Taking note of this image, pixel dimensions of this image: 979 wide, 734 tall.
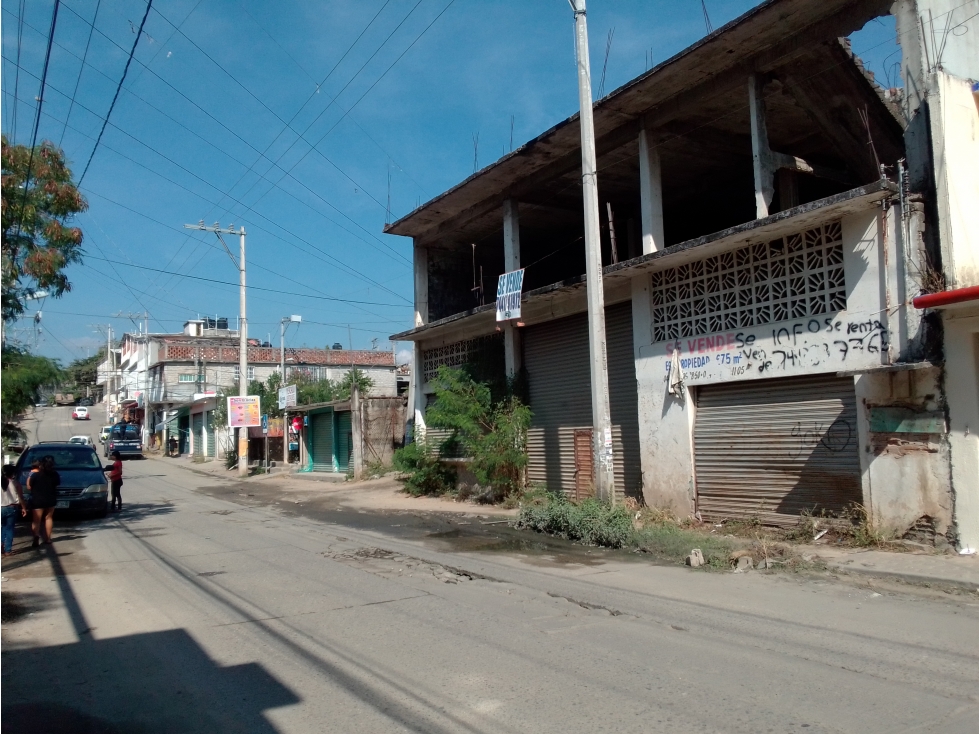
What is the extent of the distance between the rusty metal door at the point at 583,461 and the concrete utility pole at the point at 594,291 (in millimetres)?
3171

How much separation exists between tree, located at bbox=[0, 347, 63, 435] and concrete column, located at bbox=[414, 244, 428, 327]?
1085 cm

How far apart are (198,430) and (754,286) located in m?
45.6

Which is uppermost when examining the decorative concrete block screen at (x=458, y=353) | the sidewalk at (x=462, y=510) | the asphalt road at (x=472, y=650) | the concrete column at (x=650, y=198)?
the concrete column at (x=650, y=198)

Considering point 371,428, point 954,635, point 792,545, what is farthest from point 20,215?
point 371,428

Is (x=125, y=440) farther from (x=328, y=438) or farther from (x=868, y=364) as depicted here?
(x=868, y=364)

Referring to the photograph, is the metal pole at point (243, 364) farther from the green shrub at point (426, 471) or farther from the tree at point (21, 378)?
the tree at point (21, 378)

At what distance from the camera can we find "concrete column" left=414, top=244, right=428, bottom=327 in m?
23.2

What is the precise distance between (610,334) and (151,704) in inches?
486

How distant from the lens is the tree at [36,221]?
42.4 ft

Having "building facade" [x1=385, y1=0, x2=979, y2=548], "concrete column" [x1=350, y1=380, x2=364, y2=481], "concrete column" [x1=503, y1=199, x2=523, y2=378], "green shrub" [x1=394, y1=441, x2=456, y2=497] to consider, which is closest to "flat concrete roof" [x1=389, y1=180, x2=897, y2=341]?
"building facade" [x1=385, y1=0, x2=979, y2=548]

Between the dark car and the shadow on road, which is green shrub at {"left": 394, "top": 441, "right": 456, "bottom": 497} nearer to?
the dark car

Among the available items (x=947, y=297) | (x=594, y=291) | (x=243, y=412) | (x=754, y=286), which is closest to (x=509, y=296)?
(x=594, y=291)

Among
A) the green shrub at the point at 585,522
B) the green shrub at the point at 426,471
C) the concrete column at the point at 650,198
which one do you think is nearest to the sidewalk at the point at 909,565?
the green shrub at the point at 585,522

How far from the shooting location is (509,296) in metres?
17.4
